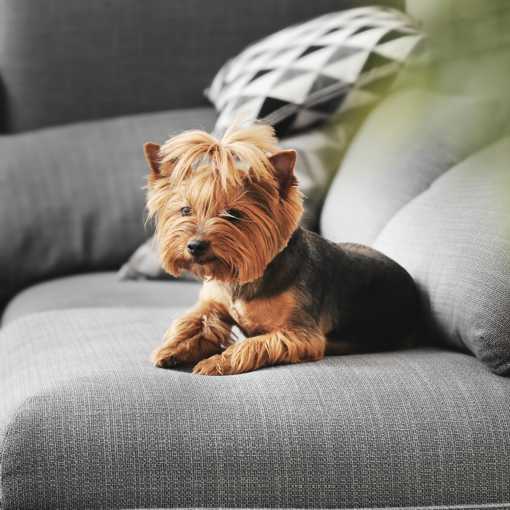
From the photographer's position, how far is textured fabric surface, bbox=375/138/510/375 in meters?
1.34

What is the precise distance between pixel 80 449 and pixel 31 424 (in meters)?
0.08

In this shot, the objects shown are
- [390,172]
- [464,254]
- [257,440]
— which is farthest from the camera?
[390,172]

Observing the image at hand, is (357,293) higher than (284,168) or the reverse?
the reverse

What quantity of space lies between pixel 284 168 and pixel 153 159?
21cm

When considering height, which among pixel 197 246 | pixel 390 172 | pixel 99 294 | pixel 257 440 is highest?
pixel 197 246

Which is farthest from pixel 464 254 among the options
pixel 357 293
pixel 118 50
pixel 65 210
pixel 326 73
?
pixel 118 50

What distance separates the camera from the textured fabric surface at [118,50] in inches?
114

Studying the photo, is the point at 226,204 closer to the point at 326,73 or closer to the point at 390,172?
the point at 390,172

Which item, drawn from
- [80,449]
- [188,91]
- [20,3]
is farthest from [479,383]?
[20,3]

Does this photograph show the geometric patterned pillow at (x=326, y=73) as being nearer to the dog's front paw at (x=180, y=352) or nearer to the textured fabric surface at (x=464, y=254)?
the textured fabric surface at (x=464, y=254)

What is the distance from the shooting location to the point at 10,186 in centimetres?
251

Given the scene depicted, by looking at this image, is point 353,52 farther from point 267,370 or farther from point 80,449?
point 80,449

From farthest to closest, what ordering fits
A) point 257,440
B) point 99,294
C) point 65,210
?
point 65,210
point 99,294
point 257,440

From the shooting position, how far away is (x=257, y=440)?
119cm
